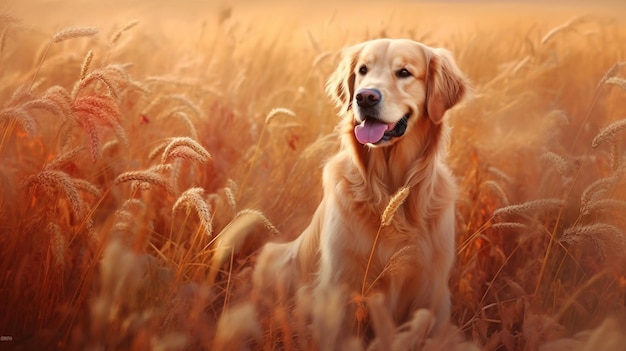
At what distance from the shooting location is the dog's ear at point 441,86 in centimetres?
307

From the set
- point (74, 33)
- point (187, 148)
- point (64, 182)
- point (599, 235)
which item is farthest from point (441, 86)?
point (64, 182)

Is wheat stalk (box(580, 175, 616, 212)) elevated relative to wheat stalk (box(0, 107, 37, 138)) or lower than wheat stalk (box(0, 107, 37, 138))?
lower

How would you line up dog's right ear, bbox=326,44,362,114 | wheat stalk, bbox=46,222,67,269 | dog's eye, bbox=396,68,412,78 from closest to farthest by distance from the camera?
wheat stalk, bbox=46,222,67,269 < dog's eye, bbox=396,68,412,78 < dog's right ear, bbox=326,44,362,114

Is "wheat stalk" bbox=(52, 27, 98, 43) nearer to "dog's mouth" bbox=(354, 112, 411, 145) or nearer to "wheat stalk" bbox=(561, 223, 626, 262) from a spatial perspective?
"dog's mouth" bbox=(354, 112, 411, 145)

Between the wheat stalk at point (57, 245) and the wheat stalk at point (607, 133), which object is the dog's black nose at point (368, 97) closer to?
the wheat stalk at point (607, 133)

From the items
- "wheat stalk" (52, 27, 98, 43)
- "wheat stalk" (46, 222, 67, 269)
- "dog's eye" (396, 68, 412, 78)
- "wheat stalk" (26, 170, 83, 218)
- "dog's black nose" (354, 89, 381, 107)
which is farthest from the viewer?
"dog's eye" (396, 68, 412, 78)

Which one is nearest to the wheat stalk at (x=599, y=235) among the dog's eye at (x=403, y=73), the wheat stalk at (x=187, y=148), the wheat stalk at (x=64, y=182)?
the dog's eye at (x=403, y=73)

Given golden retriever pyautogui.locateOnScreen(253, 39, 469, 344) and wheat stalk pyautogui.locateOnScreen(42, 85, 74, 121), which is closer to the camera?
wheat stalk pyautogui.locateOnScreen(42, 85, 74, 121)

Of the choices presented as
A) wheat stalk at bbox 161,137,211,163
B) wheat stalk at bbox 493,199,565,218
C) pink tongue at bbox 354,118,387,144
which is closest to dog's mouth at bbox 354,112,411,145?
pink tongue at bbox 354,118,387,144

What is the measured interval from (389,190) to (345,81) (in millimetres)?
568

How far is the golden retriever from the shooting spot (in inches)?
113

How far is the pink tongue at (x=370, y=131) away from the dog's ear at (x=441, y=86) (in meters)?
0.29

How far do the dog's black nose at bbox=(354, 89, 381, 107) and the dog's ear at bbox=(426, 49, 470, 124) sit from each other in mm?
353

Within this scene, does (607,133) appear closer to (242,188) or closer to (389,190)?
(389,190)
